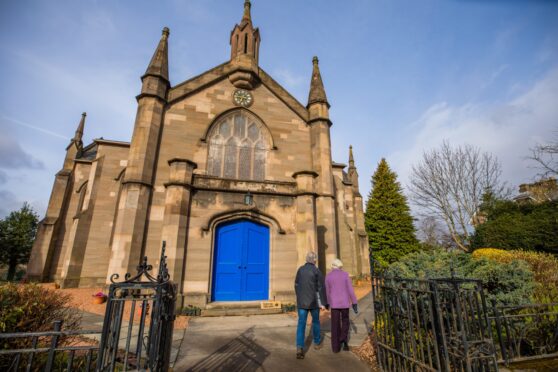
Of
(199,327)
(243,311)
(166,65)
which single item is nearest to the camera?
(199,327)

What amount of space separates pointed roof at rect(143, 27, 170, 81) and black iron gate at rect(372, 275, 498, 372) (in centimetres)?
1241

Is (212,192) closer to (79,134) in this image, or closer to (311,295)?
(311,295)

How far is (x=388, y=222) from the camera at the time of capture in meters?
25.7

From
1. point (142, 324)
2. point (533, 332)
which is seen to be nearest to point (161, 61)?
point (142, 324)

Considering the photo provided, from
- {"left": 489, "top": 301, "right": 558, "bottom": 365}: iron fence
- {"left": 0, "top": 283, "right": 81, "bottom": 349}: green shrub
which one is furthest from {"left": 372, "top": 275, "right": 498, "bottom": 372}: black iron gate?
{"left": 0, "top": 283, "right": 81, "bottom": 349}: green shrub

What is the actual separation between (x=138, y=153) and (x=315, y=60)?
36.7ft

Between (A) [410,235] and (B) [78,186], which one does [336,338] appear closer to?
(B) [78,186]

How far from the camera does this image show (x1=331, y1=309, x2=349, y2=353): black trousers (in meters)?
5.25

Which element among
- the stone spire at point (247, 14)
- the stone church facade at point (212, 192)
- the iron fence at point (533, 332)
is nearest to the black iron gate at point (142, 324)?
the stone church facade at point (212, 192)

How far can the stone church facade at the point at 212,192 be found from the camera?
952 centimetres

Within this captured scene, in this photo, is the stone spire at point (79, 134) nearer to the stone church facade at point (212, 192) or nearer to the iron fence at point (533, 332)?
the stone church facade at point (212, 192)

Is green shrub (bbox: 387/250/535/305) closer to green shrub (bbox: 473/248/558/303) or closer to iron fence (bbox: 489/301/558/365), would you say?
green shrub (bbox: 473/248/558/303)

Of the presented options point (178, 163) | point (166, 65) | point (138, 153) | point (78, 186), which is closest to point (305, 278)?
point (178, 163)

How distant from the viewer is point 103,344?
2.84m
